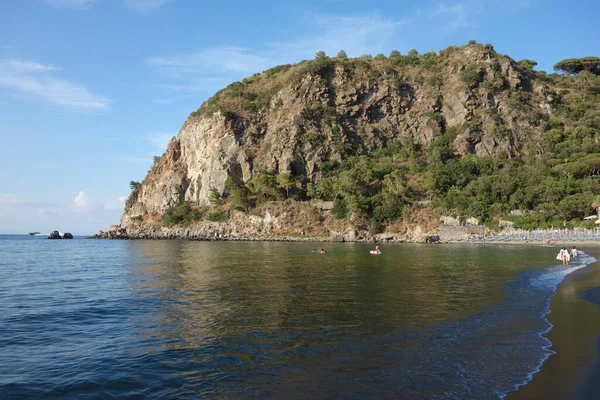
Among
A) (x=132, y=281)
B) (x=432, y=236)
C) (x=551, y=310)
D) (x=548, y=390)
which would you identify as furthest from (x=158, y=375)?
(x=432, y=236)

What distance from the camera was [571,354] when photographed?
9.83 m

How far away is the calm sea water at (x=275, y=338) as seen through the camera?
862 centimetres

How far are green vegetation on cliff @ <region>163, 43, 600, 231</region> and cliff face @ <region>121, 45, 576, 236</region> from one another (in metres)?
0.34

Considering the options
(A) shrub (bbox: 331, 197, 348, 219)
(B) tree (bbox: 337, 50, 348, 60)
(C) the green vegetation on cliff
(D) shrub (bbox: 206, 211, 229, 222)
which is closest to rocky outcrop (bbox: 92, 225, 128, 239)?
(C) the green vegetation on cliff

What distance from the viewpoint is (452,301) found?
55.7ft

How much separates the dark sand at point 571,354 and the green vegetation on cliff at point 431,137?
5338 centimetres

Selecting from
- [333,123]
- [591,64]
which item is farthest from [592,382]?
[591,64]

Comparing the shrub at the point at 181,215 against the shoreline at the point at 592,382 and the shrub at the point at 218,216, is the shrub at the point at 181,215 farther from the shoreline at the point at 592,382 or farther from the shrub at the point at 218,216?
the shoreline at the point at 592,382

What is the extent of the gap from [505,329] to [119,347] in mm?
11344

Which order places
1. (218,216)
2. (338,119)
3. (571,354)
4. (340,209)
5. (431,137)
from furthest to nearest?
(338,119) → (431,137) → (218,216) → (340,209) → (571,354)

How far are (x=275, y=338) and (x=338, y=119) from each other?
315 feet

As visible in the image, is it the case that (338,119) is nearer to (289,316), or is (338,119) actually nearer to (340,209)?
(340,209)

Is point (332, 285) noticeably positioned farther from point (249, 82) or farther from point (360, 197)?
point (249, 82)

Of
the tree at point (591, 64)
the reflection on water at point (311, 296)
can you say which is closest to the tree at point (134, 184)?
the reflection on water at point (311, 296)
